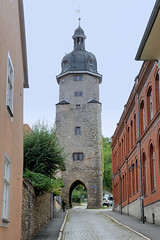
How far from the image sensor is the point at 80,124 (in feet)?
182

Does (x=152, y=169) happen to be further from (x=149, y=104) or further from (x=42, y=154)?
(x=42, y=154)

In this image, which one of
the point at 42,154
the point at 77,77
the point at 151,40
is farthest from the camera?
the point at 77,77

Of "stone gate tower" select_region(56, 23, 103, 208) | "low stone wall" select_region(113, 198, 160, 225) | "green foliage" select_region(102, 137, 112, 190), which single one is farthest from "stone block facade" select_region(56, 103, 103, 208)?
"green foliage" select_region(102, 137, 112, 190)

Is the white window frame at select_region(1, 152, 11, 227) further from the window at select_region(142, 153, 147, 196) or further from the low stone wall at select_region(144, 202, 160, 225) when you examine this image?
the window at select_region(142, 153, 147, 196)

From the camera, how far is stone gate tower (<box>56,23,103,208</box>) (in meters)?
53.6

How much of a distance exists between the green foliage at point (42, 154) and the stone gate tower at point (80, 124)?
2918 cm

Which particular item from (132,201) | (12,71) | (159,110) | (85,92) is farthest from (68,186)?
(12,71)

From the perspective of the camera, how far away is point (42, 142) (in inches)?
936

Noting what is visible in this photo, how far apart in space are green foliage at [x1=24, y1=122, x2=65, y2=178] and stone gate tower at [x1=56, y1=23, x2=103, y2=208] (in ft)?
95.7

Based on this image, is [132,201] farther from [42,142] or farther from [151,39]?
[151,39]

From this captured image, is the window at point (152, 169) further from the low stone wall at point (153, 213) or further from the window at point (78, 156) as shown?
the window at point (78, 156)

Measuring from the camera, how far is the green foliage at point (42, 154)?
23016 mm

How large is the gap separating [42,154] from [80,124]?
32.7 metres

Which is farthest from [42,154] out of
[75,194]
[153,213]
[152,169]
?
[75,194]
